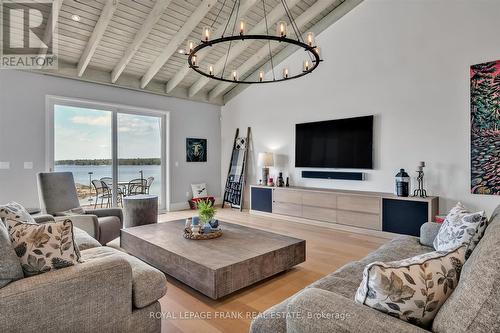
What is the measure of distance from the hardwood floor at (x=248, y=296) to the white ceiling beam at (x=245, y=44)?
383cm

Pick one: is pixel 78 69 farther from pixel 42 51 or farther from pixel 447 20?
pixel 447 20

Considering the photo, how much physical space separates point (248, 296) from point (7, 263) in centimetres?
176

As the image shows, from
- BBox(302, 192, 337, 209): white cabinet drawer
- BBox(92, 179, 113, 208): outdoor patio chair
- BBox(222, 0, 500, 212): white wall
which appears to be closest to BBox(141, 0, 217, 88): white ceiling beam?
BBox(92, 179, 113, 208): outdoor patio chair

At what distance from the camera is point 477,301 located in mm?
901

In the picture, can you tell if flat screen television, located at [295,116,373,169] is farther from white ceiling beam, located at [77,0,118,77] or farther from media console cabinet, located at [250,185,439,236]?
white ceiling beam, located at [77,0,118,77]

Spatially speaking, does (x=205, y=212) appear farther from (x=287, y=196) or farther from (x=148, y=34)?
(x=148, y=34)

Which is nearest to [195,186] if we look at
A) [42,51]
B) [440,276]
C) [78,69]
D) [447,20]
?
[78,69]

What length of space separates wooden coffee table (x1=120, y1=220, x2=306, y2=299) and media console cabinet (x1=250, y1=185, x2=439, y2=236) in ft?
6.70

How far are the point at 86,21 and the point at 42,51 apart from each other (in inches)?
38.3

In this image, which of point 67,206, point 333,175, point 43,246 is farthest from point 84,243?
point 333,175

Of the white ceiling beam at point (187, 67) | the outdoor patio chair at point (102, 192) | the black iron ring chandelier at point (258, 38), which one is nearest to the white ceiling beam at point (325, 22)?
the black iron ring chandelier at point (258, 38)

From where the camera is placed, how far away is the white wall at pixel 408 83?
405 cm

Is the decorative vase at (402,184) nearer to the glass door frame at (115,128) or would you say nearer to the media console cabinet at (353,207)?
the media console cabinet at (353,207)

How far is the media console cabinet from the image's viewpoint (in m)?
4.13
